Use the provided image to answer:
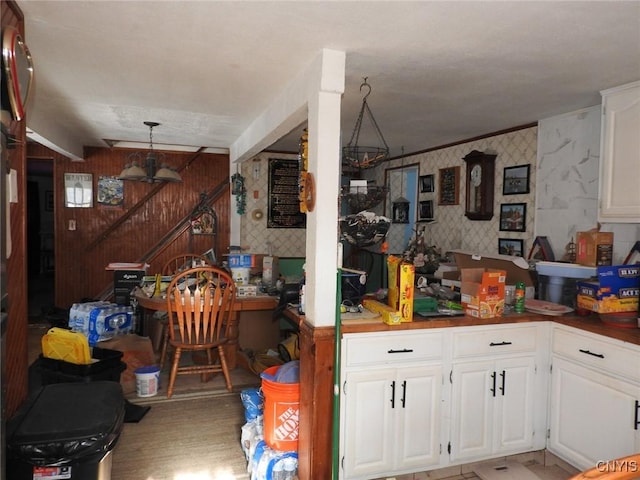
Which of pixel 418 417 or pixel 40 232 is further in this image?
pixel 40 232

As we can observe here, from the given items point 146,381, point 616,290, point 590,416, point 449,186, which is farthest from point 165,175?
point 590,416

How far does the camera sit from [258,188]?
6125 millimetres

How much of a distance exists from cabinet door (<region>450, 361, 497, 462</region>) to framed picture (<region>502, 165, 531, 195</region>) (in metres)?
2.01

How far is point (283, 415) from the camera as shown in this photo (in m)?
2.46

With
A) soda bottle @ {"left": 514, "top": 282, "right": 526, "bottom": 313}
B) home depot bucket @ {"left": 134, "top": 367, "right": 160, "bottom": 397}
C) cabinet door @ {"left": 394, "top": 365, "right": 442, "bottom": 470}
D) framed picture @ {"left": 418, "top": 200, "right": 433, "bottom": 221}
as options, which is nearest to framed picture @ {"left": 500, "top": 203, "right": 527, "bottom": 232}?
framed picture @ {"left": 418, "top": 200, "right": 433, "bottom": 221}

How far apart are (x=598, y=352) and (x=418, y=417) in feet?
3.26

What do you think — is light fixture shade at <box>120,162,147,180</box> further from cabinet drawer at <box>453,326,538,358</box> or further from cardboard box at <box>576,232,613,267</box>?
cardboard box at <box>576,232,613,267</box>

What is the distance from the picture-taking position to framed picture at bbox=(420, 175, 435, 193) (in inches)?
206

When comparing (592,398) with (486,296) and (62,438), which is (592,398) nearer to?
(486,296)

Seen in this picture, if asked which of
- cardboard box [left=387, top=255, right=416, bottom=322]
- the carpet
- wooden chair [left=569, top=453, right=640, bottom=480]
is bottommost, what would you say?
the carpet

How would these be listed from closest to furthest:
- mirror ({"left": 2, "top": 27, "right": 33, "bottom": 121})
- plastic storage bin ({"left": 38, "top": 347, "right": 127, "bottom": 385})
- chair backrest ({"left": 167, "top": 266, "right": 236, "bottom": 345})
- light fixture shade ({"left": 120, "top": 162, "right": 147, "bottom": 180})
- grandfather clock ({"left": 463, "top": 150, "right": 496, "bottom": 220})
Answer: mirror ({"left": 2, "top": 27, "right": 33, "bottom": 121})
plastic storage bin ({"left": 38, "top": 347, "right": 127, "bottom": 385})
chair backrest ({"left": 167, "top": 266, "right": 236, "bottom": 345})
grandfather clock ({"left": 463, "top": 150, "right": 496, "bottom": 220})
light fixture shade ({"left": 120, "top": 162, "right": 147, "bottom": 180})

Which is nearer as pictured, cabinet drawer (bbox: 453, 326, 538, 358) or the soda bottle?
cabinet drawer (bbox: 453, 326, 538, 358)

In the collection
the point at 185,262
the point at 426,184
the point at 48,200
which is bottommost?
the point at 185,262

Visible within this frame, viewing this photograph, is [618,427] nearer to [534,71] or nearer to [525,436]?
[525,436]
